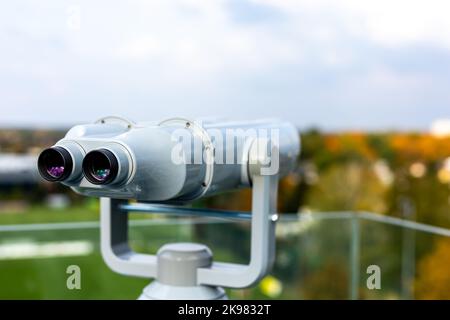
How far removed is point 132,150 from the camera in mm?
1253

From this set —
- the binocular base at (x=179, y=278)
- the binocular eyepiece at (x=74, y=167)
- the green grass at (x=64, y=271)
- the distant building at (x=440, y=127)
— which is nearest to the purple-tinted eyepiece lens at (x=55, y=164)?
the binocular eyepiece at (x=74, y=167)

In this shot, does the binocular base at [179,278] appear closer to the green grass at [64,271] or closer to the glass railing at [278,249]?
the glass railing at [278,249]

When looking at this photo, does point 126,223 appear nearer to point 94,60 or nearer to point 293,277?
point 293,277

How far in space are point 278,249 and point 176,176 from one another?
6.43ft

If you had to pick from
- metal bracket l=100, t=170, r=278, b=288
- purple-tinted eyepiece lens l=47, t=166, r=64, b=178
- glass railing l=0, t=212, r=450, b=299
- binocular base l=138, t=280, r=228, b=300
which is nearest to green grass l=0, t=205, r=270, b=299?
glass railing l=0, t=212, r=450, b=299

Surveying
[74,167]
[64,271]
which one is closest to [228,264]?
[74,167]

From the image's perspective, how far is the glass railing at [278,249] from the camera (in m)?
2.72

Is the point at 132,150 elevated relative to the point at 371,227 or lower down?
elevated

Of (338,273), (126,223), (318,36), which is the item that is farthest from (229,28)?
(126,223)

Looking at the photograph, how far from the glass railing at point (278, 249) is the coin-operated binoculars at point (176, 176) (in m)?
0.79

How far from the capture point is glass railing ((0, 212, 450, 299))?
8.93 ft

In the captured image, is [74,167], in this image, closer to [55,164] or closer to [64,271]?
[55,164]

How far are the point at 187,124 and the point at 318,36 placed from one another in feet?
49.5
